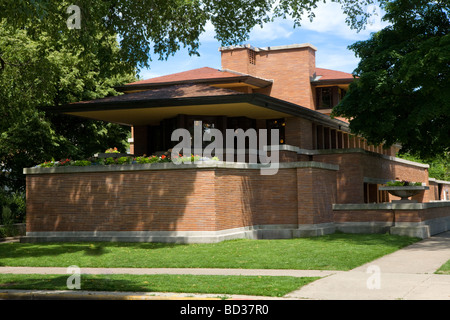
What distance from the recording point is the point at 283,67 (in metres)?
40.2

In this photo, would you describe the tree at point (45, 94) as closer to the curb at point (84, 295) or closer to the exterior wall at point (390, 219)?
the exterior wall at point (390, 219)

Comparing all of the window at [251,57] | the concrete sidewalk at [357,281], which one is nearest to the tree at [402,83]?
the concrete sidewalk at [357,281]

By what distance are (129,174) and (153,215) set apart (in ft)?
6.35

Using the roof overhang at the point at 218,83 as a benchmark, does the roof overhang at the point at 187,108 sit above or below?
below

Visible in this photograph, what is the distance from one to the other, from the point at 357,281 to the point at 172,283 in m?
3.93

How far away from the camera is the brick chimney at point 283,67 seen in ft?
130

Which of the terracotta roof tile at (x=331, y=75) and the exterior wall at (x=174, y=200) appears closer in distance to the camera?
the exterior wall at (x=174, y=200)

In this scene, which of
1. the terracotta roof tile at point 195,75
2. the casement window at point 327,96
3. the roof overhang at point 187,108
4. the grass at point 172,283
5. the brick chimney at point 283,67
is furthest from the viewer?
the casement window at point 327,96

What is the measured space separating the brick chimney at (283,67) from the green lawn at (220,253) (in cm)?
2004

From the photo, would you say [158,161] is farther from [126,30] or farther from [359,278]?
[359,278]

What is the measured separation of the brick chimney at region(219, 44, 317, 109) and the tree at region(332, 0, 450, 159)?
10.9 m

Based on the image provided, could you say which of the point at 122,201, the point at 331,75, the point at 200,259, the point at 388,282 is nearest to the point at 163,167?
the point at 122,201

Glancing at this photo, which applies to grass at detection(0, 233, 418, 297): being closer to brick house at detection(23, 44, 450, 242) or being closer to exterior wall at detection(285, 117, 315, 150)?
brick house at detection(23, 44, 450, 242)
